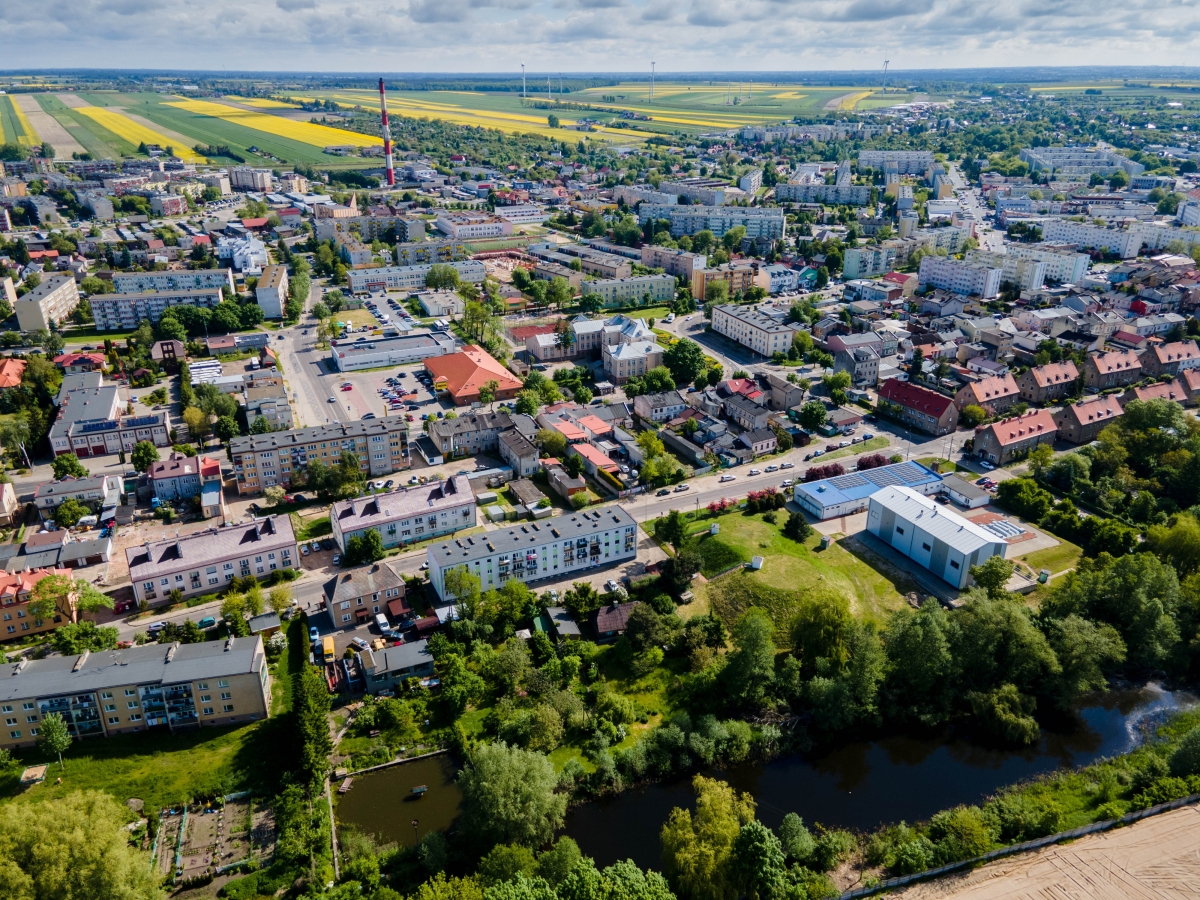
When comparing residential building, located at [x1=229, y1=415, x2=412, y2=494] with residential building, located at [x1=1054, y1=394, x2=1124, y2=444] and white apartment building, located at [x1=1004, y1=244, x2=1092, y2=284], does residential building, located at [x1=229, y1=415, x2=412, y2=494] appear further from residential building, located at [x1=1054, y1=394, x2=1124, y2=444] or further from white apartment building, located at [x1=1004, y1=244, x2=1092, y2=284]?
white apartment building, located at [x1=1004, y1=244, x2=1092, y2=284]

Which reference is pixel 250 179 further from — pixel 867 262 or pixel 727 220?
pixel 867 262

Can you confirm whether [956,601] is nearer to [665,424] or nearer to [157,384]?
[665,424]

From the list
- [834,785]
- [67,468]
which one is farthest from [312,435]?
[834,785]

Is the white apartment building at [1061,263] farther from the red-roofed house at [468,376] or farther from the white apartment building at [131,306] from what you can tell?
the white apartment building at [131,306]

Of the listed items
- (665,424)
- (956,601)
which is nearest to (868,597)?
(956,601)

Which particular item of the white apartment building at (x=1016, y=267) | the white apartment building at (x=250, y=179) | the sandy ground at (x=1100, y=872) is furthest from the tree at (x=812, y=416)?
the white apartment building at (x=250, y=179)
